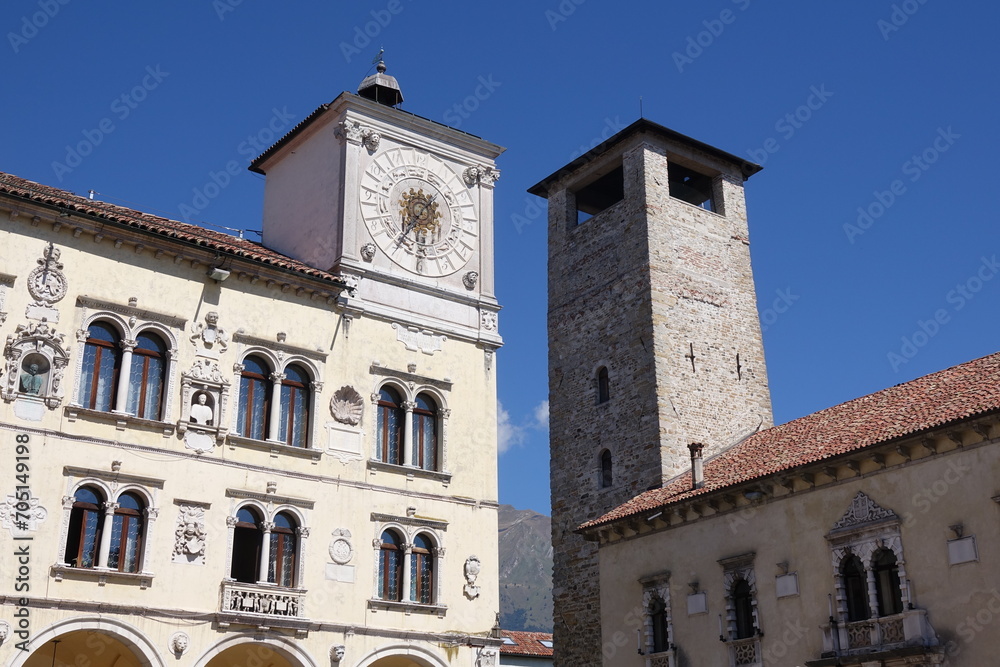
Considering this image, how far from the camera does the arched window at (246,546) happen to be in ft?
66.2

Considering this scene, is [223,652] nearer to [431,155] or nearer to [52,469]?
[52,469]

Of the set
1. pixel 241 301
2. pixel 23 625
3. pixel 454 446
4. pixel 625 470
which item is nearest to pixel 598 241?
pixel 625 470

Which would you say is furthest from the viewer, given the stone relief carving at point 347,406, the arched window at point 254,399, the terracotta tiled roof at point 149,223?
the stone relief carving at point 347,406

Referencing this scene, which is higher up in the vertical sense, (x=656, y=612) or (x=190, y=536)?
(x=190, y=536)

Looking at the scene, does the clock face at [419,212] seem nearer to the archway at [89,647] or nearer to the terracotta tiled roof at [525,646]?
the archway at [89,647]

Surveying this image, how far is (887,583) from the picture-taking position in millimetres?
21953

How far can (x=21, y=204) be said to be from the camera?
18.9m

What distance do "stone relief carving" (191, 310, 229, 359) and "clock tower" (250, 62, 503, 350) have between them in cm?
283

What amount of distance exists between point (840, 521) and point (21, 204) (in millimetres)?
17113

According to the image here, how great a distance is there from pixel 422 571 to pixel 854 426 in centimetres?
1052

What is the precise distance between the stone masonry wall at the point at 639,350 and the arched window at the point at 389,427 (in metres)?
12.4

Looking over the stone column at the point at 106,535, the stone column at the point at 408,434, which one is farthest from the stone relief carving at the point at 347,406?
the stone column at the point at 106,535

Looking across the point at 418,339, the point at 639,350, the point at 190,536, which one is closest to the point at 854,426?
the point at 418,339

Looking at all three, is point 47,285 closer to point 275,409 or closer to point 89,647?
point 275,409
